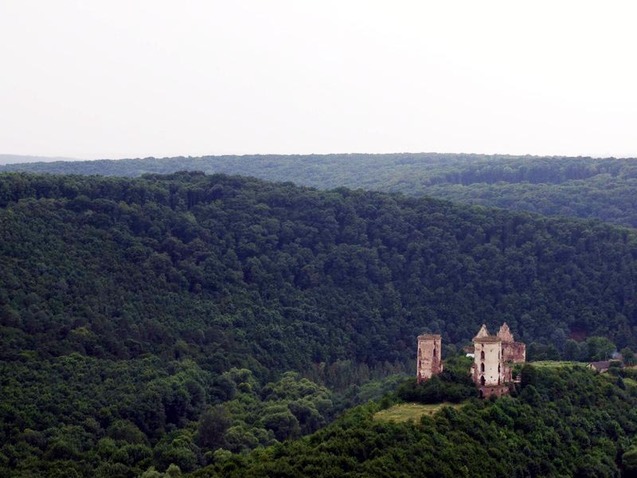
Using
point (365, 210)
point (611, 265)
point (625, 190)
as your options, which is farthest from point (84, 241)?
point (625, 190)

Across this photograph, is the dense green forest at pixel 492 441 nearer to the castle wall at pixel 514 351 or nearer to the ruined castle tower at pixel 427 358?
the ruined castle tower at pixel 427 358

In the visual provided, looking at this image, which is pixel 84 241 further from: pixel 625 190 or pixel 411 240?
pixel 625 190

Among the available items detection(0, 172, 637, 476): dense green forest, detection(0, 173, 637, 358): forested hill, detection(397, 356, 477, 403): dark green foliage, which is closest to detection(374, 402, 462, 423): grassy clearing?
detection(397, 356, 477, 403): dark green foliage

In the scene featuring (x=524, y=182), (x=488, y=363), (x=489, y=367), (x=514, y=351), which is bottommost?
(x=514, y=351)

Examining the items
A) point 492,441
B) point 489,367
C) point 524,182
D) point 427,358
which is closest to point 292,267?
point 427,358

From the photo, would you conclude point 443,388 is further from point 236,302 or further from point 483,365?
point 236,302

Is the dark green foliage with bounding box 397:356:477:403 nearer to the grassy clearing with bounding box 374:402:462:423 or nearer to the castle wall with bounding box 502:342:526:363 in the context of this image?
A: the grassy clearing with bounding box 374:402:462:423
